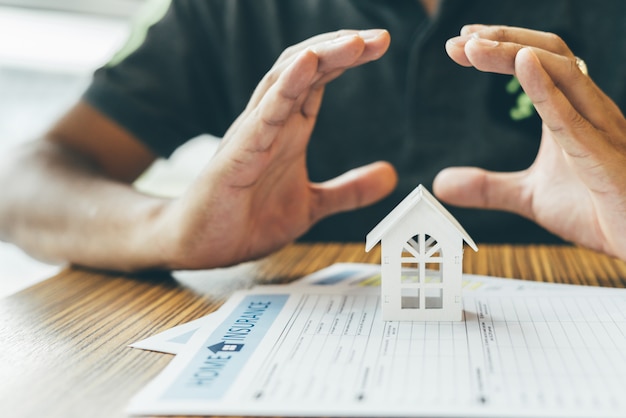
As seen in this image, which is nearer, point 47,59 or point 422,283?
point 422,283

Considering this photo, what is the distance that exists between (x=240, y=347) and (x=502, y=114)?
33.1 inches

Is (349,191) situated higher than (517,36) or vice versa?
(517,36)

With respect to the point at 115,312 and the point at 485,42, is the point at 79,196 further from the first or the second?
the point at 485,42

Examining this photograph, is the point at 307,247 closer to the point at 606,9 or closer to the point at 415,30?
the point at 415,30

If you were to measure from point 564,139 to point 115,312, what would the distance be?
0.53 m

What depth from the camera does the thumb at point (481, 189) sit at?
2.80ft

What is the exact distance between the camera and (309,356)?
515 millimetres

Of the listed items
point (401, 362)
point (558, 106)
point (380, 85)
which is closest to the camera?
point (401, 362)

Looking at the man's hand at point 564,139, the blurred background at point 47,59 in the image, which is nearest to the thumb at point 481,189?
the man's hand at point 564,139

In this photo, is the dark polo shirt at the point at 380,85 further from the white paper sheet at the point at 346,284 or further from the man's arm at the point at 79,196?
the white paper sheet at the point at 346,284

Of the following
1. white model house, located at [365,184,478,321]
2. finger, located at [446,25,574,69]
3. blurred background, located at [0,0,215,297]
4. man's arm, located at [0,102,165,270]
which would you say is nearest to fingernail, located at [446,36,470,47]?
finger, located at [446,25,574,69]

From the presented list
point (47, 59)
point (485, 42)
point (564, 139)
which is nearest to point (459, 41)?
point (485, 42)

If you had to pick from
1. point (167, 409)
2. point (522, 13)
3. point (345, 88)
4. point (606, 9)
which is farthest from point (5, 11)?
point (167, 409)

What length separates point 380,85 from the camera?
124 centimetres
